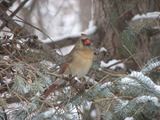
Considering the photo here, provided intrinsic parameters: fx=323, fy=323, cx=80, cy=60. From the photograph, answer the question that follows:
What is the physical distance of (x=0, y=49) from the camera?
3332mm

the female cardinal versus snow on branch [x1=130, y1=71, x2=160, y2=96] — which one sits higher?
snow on branch [x1=130, y1=71, x2=160, y2=96]

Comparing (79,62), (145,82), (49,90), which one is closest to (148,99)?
(145,82)

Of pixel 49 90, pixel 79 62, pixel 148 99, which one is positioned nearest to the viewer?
pixel 148 99

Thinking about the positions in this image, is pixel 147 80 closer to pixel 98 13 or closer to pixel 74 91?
pixel 74 91

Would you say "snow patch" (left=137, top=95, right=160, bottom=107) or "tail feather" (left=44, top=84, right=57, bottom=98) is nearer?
"snow patch" (left=137, top=95, right=160, bottom=107)

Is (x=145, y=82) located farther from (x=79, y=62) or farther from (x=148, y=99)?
(x=79, y=62)

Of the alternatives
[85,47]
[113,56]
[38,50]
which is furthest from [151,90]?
[113,56]

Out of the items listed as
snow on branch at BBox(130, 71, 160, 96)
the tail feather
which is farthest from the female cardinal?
snow on branch at BBox(130, 71, 160, 96)

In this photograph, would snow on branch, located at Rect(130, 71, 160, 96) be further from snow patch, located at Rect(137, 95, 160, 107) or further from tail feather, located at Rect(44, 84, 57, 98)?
tail feather, located at Rect(44, 84, 57, 98)

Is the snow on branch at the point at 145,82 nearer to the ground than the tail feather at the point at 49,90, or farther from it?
farther from it

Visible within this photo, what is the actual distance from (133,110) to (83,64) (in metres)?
1.55

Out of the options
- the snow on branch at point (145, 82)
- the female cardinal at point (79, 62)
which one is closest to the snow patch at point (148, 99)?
the snow on branch at point (145, 82)

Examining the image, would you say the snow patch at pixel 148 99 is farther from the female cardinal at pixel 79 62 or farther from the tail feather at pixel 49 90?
the female cardinal at pixel 79 62

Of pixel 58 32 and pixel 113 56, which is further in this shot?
pixel 58 32
